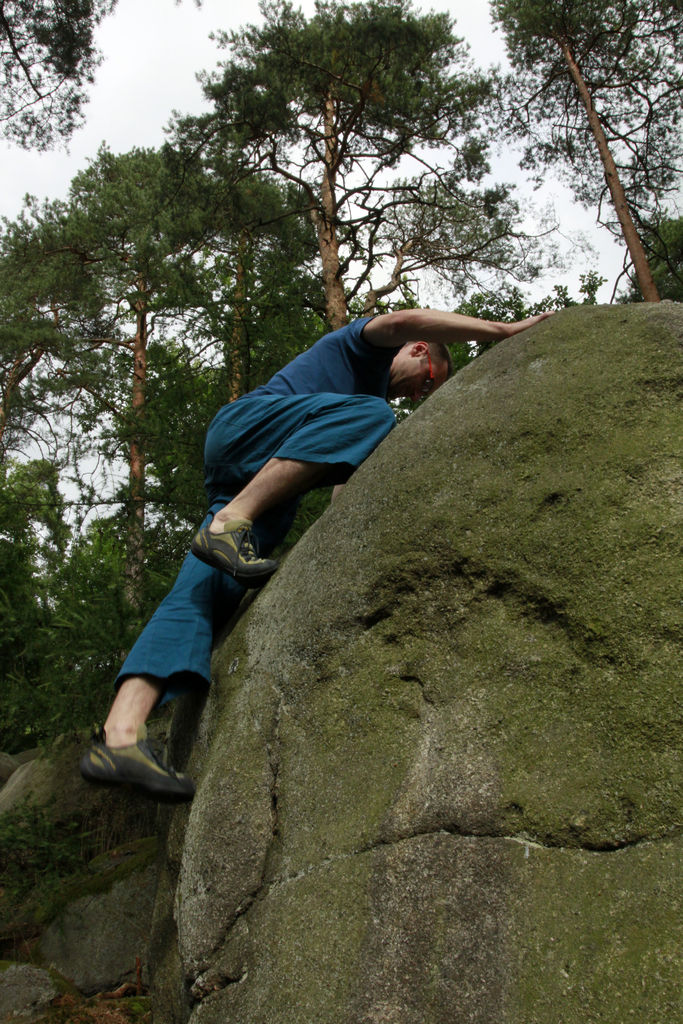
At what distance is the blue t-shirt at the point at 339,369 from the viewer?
3441mm

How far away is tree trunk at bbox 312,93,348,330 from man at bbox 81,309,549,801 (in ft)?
22.7

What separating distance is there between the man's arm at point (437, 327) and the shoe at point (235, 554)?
960 mm

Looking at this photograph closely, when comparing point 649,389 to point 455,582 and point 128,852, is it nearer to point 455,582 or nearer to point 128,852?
point 455,582

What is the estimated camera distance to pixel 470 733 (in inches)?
86.3

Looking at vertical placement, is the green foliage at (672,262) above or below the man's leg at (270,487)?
above

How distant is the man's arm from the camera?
3102 millimetres

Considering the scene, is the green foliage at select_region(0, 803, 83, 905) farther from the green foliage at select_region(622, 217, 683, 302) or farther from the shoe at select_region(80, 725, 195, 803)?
the green foliage at select_region(622, 217, 683, 302)

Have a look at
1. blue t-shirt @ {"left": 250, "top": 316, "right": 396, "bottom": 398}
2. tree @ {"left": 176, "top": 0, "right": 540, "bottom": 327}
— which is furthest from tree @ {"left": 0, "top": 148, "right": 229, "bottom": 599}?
blue t-shirt @ {"left": 250, "top": 316, "right": 396, "bottom": 398}

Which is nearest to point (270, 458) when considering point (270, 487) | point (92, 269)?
point (270, 487)

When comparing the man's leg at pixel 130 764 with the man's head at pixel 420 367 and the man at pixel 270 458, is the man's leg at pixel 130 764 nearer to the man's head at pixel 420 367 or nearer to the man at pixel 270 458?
the man at pixel 270 458

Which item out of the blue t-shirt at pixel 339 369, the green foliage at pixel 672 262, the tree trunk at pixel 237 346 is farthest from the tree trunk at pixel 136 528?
the green foliage at pixel 672 262

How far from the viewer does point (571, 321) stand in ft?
9.54

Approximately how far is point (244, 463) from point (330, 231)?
8828 millimetres

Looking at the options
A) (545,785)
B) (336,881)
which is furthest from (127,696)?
(545,785)
